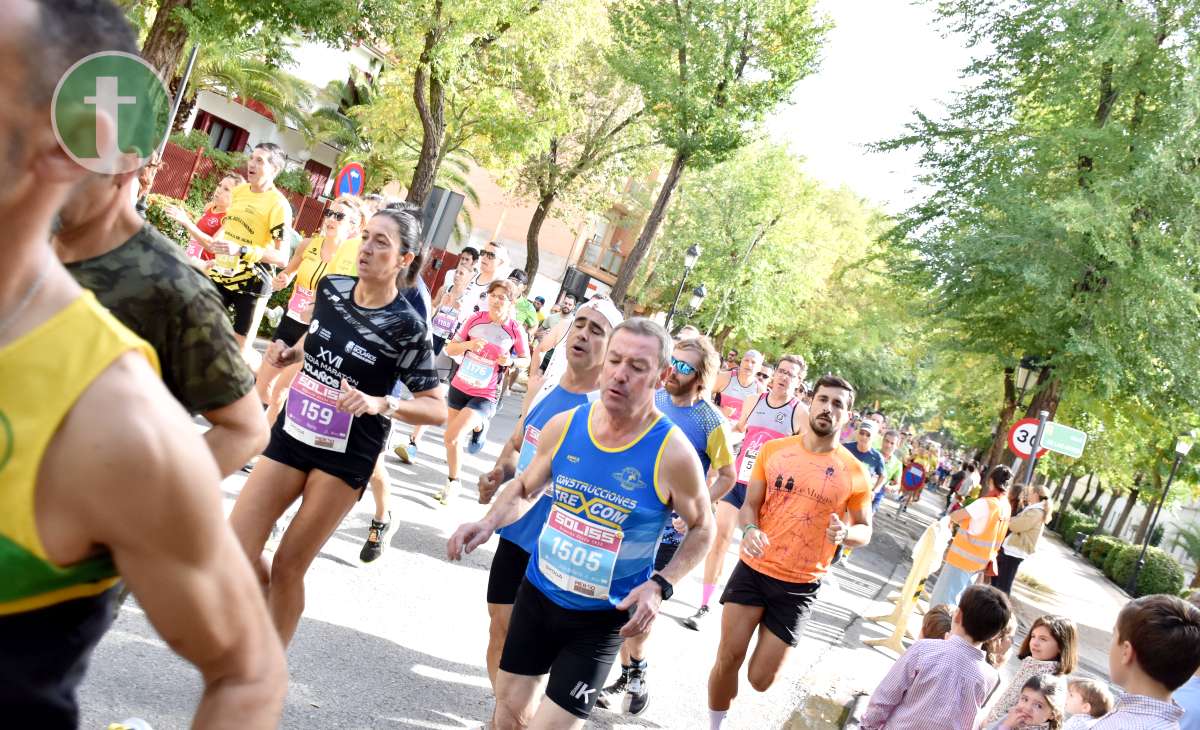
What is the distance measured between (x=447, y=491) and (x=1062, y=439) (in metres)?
12.1

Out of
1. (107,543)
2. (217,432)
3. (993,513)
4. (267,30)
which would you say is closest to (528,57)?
(267,30)

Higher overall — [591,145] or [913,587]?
[591,145]

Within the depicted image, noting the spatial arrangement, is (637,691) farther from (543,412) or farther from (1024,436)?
(1024,436)

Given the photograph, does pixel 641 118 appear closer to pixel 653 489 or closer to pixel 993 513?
pixel 993 513

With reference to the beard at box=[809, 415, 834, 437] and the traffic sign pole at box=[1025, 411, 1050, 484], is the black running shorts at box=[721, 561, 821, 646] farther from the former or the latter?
the traffic sign pole at box=[1025, 411, 1050, 484]

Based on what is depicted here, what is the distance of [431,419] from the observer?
16.5 feet

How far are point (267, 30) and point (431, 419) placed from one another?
11858mm

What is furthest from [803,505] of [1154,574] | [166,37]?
[1154,574]

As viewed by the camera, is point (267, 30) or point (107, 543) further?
point (267, 30)

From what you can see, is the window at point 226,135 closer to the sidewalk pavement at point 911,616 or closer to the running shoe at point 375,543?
the sidewalk pavement at point 911,616

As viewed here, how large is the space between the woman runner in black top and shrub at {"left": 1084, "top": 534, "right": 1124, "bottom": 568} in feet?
121

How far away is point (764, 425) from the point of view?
32.8 feet

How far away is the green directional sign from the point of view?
1758 cm

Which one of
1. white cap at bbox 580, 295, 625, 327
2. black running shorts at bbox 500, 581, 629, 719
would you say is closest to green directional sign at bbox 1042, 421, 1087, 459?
white cap at bbox 580, 295, 625, 327
